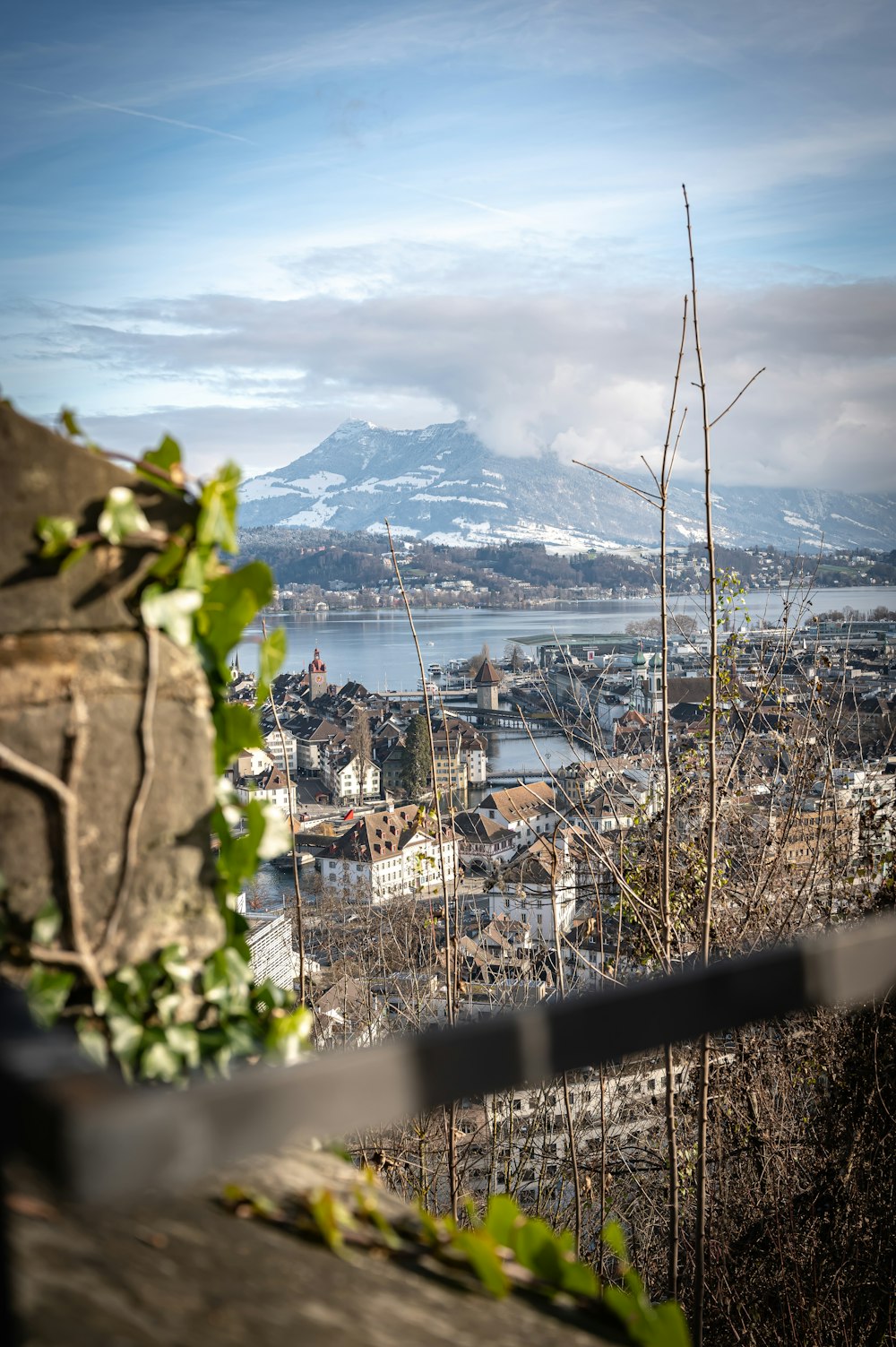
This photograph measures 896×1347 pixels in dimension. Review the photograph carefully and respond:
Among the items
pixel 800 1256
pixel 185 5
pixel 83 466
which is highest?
pixel 185 5

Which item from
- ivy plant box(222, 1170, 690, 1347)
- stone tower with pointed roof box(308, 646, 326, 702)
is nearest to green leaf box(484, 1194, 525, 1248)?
ivy plant box(222, 1170, 690, 1347)

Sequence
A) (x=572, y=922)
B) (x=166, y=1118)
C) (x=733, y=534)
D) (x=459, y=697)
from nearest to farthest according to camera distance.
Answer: (x=166, y=1118), (x=572, y=922), (x=733, y=534), (x=459, y=697)

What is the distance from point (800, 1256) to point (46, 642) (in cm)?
354

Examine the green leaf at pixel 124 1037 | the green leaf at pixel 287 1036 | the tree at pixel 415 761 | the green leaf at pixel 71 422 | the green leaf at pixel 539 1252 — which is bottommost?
the tree at pixel 415 761

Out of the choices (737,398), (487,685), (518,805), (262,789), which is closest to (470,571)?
(487,685)

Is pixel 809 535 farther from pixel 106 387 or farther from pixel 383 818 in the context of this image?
pixel 106 387

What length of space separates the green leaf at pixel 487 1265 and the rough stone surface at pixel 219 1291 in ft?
0.04

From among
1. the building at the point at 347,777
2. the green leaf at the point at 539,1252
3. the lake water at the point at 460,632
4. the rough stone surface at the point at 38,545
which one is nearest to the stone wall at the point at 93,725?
the rough stone surface at the point at 38,545

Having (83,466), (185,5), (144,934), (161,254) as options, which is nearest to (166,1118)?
(144,934)

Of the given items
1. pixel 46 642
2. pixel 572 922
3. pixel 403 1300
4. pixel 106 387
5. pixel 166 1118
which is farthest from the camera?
pixel 572 922

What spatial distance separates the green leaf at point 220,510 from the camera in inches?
41.0

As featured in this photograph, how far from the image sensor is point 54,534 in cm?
94

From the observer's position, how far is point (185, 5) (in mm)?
4523

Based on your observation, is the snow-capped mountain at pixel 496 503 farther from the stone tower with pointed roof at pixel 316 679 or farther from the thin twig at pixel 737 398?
the stone tower with pointed roof at pixel 316 679
